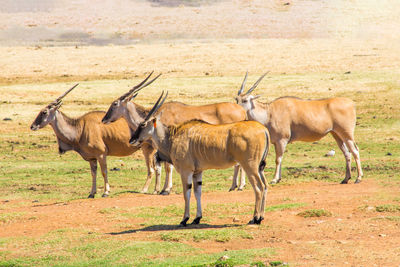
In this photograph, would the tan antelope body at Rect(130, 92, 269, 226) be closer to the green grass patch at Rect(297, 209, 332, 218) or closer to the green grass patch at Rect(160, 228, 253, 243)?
the green grass patch at Rect(160, 228, 253, 243)

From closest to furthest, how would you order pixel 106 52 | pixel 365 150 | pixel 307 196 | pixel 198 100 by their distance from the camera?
pixel 307 196 → pixel 365 150 → pixel 198 100 → pixel 106 52

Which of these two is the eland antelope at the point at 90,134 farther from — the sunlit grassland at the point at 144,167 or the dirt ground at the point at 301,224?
the dirt ground at the point at 301,224

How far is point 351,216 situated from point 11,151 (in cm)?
1174

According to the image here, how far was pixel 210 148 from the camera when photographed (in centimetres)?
960

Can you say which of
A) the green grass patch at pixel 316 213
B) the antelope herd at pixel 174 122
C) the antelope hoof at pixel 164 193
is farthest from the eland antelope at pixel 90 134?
the green grass patch at pixel 316 213

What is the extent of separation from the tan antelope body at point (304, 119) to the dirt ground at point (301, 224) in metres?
1.12

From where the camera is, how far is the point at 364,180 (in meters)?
14.2

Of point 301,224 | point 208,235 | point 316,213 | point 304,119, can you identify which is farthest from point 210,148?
point 304,119

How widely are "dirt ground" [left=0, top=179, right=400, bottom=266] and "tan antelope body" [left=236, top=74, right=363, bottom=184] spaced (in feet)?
3.67

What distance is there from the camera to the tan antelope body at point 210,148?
30.7ft

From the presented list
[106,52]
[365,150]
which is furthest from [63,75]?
[365,150]

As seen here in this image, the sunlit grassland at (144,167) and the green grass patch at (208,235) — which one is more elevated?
the green grass patch at (208,235)

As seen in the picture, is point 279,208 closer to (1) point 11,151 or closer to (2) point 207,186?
(2) point 207,186

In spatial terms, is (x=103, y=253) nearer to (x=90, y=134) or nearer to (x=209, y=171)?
(x=90, y=134)
